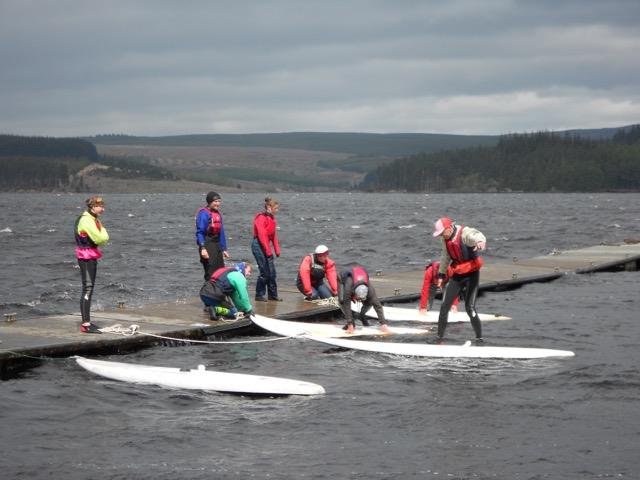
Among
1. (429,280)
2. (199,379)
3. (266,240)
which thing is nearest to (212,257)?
(266,240)

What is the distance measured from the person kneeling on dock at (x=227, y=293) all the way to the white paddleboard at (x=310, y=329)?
1.25 ft

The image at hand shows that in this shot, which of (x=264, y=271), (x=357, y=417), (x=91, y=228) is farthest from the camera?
(x=264, y=271)

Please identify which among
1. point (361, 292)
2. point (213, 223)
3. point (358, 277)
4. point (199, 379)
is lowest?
point (199, 379)

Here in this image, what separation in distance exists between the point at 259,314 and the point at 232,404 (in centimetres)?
595

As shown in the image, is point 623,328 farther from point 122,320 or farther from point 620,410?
point 122,320

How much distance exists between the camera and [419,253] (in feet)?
158

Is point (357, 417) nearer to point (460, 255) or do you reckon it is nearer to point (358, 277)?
point (460, 255)

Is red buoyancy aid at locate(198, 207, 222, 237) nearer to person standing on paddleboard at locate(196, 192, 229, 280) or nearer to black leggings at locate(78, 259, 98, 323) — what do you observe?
person standing on paddleboard at locate(196, 192, 229, 280)

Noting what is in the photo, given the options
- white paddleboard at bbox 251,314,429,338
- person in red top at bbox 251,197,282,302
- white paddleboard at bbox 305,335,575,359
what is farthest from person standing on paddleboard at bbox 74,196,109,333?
white paddleboard at bbox 305,335,575,359

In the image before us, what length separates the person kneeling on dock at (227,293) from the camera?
17.7 meters

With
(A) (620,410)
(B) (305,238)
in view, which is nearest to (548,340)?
(A) (620,410)

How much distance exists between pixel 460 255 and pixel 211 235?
500cm

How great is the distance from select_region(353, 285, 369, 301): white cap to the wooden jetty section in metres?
2.19

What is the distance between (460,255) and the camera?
16.5m
